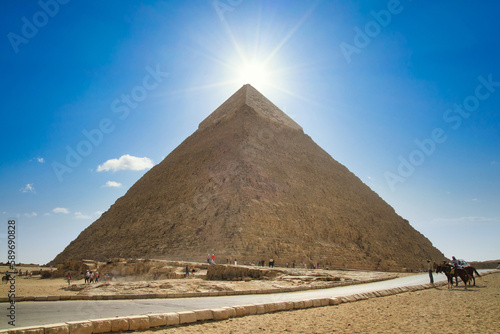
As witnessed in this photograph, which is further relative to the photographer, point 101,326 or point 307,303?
point 307,303

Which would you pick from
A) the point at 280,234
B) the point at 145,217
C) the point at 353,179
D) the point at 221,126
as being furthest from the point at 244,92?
the point at 280,234

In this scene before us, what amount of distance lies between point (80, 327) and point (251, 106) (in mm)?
27331

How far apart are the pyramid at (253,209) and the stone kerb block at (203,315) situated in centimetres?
1050

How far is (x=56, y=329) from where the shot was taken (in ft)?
→ 10.7

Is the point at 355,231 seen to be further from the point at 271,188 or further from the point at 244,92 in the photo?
the point at 244,92

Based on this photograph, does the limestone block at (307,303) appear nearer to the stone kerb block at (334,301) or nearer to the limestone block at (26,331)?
the stone kerb block at (334,301)

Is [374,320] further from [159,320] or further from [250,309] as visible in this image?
[159,320]

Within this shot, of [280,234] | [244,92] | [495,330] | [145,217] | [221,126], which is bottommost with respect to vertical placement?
[495,330]

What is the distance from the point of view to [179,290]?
24.8 ft

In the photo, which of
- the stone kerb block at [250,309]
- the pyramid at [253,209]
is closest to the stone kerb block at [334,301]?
the stone kerb block at [250,309]

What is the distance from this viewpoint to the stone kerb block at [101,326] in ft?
11.5

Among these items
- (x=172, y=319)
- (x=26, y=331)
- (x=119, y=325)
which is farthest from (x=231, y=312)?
(x=26, y=331)

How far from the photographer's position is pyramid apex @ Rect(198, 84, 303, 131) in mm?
30406

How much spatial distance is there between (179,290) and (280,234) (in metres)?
10.4
